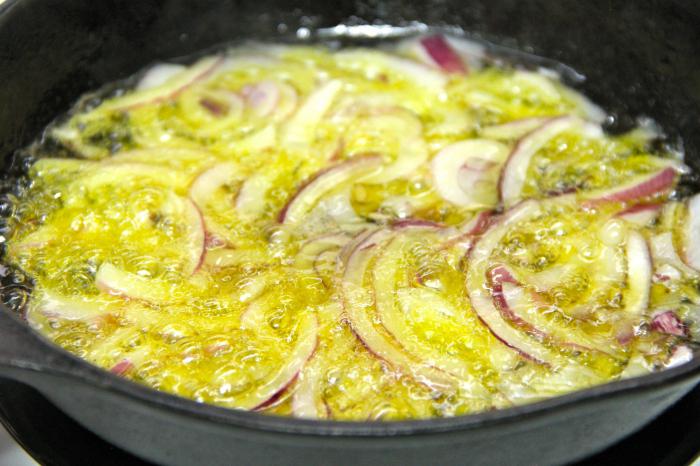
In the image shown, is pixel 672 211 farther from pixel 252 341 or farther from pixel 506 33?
pixel 252 341

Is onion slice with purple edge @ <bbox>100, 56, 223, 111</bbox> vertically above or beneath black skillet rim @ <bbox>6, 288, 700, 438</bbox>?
beneath

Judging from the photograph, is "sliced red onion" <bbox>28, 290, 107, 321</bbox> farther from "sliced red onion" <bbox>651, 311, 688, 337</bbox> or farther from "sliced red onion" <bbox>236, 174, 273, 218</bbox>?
"sliced red onion" <bbox>651, 311, 688, 337</bbox>

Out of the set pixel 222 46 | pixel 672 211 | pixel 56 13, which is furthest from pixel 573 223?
pixel 56 13

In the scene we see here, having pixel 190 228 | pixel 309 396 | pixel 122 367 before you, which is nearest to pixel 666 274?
pixel 309 396

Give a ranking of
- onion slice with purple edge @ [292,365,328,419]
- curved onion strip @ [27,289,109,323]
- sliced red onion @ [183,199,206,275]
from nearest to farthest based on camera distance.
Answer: onion slice with purple edge @ [292,365,328,419]
curved onion strip @ [27,289,109,323]
sliced red onion @ [183,199,206,275]

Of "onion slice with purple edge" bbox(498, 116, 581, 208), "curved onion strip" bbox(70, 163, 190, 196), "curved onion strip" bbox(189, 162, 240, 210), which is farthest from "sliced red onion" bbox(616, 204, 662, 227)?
"curved onion strip" bbox(70, 163, 190, 196)

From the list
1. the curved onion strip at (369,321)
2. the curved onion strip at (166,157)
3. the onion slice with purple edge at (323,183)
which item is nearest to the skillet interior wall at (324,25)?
the curved onion strip at (166,157)

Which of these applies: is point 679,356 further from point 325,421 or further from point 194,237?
point 194,237
